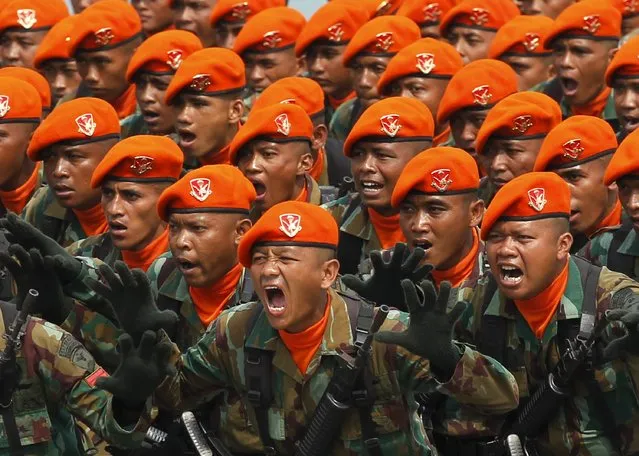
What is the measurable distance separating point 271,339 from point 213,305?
1.38 metres

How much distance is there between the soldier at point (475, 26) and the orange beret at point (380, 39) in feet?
1.95

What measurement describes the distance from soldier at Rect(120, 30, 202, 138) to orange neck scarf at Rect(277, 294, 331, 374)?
17.3 ft

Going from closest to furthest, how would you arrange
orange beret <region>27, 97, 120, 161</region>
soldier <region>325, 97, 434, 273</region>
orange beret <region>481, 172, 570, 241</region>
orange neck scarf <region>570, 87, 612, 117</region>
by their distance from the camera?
orange beret <region>481, 172, 570, 241</region>
soldier <region>325, 97, 434, 273</region>
orange beret <region>27, 97, 120, 161</region>
orange neck scarf <region>570, 87, 612, 117</region>

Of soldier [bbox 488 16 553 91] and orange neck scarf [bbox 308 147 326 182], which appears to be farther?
soldier [bbox 488 16 553 91]

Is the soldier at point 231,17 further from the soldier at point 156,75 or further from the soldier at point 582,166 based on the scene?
the soldier at point 582,166

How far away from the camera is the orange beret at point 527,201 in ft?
46.6

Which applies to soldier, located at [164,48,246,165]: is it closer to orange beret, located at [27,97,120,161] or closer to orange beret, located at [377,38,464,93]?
orange beret, located at [27,97,120,161]

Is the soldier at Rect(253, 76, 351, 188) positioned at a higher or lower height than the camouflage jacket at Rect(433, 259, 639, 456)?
lower

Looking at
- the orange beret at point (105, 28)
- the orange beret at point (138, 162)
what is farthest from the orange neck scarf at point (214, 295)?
the orange beret at point (105, 28)

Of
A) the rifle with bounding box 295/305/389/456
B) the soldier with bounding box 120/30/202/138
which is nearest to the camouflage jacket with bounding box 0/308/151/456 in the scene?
the rifle with bounding box 295/305/389/456

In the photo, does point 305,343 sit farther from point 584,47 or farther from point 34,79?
point 34,79

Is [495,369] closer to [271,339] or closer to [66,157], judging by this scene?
[271,339]

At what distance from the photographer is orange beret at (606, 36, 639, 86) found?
1711 centimetres

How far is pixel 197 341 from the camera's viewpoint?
1455cm
